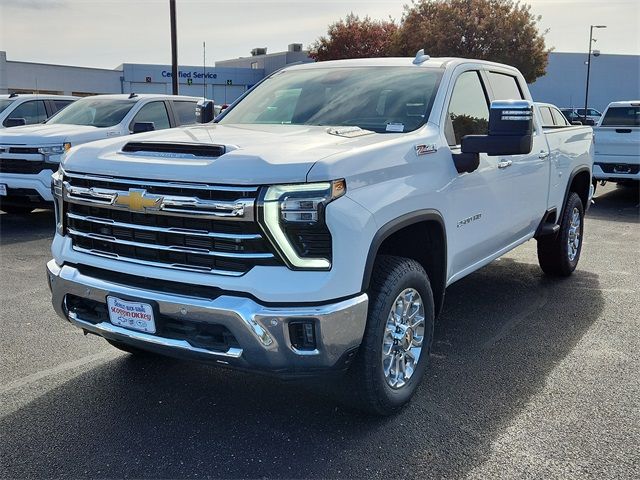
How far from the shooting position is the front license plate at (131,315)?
303cm

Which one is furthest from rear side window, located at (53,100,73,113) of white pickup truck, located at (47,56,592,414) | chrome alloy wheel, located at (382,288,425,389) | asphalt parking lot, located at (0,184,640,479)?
chrome alloy wheel, located at (382,288,425,389)

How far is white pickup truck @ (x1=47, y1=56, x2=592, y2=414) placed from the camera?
283 centimetres

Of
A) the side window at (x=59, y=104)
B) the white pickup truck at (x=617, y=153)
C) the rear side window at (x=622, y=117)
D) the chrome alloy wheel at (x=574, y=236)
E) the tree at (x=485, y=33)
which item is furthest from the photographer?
the tree at (x=485, y=33)

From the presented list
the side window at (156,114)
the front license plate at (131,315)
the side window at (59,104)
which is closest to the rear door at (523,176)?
the front license plate at (131,315)

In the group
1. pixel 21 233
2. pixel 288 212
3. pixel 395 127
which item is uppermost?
pixel 395 127

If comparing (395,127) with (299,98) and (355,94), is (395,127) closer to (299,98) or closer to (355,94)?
(355,94)

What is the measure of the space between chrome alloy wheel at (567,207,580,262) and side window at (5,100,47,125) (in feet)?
32.3

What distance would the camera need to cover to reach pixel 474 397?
3.75 meters

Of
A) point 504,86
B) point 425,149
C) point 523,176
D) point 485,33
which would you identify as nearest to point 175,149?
point 425,149

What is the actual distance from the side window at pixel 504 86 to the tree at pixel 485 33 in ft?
102

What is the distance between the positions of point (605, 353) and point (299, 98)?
9.17 ft

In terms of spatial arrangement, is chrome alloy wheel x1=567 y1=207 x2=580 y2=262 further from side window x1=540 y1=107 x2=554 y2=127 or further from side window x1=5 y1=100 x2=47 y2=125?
side window x1=5 y1=100 x2=47 y2=125

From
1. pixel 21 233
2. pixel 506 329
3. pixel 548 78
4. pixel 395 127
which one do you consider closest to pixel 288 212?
pixel 395 127

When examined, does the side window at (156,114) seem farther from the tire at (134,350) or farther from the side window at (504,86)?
the tire at (134,350)
